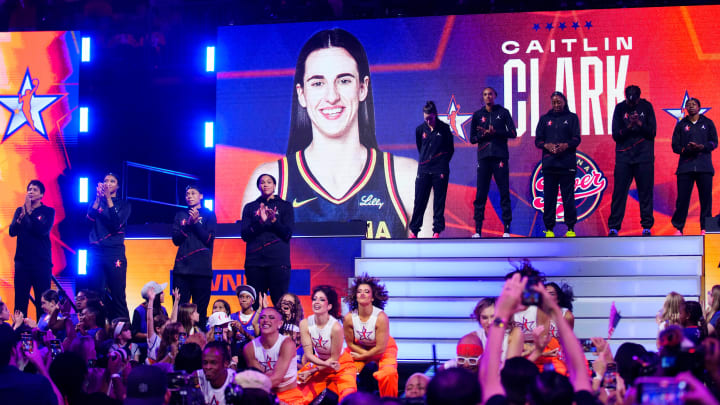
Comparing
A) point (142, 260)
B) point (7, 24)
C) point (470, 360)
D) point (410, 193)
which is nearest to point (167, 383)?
point (470, 360)

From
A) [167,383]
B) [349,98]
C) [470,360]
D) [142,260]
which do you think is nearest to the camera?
[167,383]

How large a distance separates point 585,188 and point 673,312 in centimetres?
477

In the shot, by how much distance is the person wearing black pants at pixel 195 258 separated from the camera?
782 cm

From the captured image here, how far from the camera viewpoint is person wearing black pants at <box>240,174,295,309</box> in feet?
24.7

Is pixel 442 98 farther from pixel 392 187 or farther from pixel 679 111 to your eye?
pixel 679 111

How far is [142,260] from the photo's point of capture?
9.31m

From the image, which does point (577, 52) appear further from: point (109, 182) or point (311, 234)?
point (109, 182)

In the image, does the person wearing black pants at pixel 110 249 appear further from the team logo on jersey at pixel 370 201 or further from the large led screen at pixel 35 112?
the team logo on jersey at pixel 370 201

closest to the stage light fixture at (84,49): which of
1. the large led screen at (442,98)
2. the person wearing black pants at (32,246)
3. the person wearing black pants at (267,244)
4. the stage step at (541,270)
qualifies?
the large led screen at (442,98)

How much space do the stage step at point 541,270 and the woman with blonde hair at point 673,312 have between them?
165cm

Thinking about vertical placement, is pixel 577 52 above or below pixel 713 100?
above

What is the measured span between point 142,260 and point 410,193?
3.62 metres

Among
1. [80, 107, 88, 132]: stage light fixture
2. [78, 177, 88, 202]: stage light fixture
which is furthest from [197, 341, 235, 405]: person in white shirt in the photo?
[80, 107, 88, 132]: stage light fixture

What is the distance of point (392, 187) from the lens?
1063 cm
